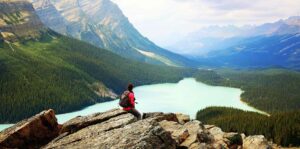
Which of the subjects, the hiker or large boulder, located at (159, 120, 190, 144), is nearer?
the hiker

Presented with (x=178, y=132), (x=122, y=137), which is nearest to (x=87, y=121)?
(x=122, y=137)

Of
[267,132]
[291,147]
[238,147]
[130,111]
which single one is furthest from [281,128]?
[130,111]

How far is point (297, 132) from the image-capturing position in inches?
4636

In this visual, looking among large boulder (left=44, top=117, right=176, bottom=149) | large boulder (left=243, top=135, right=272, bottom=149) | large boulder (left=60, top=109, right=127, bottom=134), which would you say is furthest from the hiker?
large boulder (left=243, top=135, right=272, bottom=149)

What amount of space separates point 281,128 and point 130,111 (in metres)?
96.2

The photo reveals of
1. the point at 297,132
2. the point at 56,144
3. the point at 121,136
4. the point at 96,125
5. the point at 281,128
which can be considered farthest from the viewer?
the point at 281,128

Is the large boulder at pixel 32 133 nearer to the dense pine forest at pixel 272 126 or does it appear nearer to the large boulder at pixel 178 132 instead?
the large boulder at pixel 178 132

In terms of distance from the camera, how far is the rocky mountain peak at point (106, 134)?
1225 inches

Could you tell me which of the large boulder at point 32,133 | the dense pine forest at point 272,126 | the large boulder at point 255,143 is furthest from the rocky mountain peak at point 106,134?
the dense pine forest at point 272,126

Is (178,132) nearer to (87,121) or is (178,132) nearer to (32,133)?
(87,121)

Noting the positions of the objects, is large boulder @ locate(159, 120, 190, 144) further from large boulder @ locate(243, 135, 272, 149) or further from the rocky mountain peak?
large boulder @ locate(243, 135, 272, 149)

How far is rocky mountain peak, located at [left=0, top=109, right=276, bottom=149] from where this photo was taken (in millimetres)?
31125

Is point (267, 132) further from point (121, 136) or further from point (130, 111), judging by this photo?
point (121, 136)

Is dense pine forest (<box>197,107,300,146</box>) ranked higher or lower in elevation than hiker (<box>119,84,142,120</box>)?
lower
